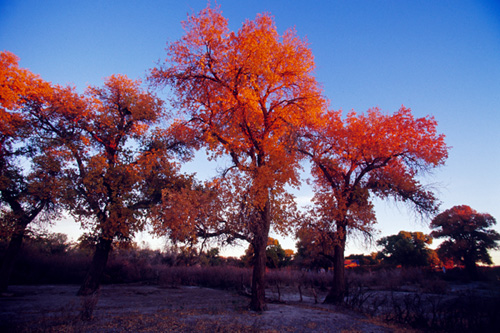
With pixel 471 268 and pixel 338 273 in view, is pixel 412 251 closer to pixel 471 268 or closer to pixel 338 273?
pixel 471 268

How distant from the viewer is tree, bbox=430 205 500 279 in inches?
1080

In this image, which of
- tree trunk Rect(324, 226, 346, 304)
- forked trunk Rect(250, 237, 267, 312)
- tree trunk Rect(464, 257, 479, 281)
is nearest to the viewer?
forked trunk Rect(250, 237, 267, 312)

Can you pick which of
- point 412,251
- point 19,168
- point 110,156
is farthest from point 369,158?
point 412,251

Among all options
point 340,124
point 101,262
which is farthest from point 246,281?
point 340,124

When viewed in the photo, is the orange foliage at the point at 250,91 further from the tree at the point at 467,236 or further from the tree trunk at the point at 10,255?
the tree at the point at 467,236

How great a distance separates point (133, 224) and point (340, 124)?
40.7 feet

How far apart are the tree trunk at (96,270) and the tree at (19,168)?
3332 mm

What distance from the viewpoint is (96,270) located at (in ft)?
43.9

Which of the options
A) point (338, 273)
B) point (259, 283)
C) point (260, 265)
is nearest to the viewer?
point (259, 283)

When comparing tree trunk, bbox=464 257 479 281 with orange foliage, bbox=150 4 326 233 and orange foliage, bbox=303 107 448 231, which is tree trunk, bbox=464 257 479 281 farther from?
orange foliage, bbox=150 4 326 233

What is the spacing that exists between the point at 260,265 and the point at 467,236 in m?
30.6

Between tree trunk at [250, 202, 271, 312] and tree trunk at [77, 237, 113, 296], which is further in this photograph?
tree trunk at [77, 237, 113, 296]

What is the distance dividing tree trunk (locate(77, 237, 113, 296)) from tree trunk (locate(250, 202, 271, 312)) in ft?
27.2

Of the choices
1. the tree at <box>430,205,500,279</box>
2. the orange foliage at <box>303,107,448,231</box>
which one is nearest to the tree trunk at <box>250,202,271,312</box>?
the orange foliage at <box>303,107,448,231</box>
